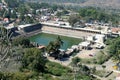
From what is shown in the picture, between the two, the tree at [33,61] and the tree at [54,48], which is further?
the tree at [54,48]

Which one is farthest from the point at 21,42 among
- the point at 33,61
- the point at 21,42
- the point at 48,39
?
the point at 48,39

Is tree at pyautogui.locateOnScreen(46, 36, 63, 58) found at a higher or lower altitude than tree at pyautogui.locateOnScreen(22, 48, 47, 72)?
lower

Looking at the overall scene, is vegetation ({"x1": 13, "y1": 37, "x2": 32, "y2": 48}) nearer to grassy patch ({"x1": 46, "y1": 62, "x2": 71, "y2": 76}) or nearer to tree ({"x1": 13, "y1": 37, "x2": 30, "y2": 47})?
tree ({"x1": 13, "y1": 37, "x2": 30, "y2": 47})

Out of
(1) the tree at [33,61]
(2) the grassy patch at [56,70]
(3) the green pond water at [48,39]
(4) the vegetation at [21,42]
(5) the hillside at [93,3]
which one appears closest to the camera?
(1) the tree at [33,61]

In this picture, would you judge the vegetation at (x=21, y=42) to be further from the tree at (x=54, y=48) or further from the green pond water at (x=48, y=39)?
the green pond water at (x=48, y=39)

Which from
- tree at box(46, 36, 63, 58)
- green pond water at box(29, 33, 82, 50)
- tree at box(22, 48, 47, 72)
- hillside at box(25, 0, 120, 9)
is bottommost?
hillside at box(25, 0, 120, 9)

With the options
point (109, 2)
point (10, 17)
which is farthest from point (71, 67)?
point (109, 2)

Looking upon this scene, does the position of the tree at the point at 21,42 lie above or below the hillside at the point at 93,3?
above

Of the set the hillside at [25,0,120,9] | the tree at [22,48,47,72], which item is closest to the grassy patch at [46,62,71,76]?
the tree at [22,48,47,72]

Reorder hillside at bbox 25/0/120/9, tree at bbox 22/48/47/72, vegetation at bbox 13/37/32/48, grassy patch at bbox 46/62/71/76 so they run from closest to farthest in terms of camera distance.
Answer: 1. tree at bbox 22/48/47/72
2. grassy patch at bbox 46/62/71/76
3. vegetation at bbox 13/37/32/48
4. hillside at bbox 25/0/120/9

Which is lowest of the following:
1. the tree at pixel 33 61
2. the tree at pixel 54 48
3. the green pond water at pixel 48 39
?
the green pond water at pixel 48 39

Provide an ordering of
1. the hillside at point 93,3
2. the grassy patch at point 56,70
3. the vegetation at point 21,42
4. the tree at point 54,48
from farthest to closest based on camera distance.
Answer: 1. the hillside at point 93,3
2. the vegetation at point 21,42
3. the tree at point 54,48
4. the grassy patch at point 56,70

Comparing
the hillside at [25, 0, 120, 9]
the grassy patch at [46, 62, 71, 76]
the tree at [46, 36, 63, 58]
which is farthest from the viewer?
the hillside at [25, 0, 120, 9]

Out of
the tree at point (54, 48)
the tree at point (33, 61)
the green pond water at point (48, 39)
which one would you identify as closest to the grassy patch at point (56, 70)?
the tree at point (33, 61)
